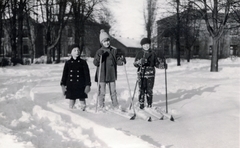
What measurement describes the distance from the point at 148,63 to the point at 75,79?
1.47 metres

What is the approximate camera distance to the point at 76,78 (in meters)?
4.77

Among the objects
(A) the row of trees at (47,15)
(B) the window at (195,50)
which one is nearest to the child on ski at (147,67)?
(A) the row of trees at (47,15)

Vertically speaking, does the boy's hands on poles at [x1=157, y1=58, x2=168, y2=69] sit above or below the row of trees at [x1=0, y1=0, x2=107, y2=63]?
below

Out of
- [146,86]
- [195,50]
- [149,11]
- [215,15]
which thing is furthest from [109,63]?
[195,50]

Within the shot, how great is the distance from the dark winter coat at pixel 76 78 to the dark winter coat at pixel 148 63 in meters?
→ 1.05

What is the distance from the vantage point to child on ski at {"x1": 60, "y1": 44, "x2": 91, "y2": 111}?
4.76 meters

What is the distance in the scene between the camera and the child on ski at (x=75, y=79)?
4762 millimetres

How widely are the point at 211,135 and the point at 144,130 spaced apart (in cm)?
94

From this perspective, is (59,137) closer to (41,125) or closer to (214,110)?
(41,125)

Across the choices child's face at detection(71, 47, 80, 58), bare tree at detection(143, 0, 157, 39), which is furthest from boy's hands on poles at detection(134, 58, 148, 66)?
bare tree at detection(143, 0, 157, 39)

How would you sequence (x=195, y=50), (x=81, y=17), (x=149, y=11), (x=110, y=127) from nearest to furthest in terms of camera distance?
(x=110, y=127) < (x=149, y=11) < (x=81, y=17) < (x=195, y=50)

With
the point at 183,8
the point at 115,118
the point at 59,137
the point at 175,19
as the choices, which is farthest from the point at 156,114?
the point at 175,19

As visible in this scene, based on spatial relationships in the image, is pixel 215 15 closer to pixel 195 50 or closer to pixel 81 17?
pixel 81 17

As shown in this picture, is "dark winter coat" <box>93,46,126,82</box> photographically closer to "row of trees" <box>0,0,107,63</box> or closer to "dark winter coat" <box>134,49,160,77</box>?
"dark winter coat" <box>134,49,160,77</box>
